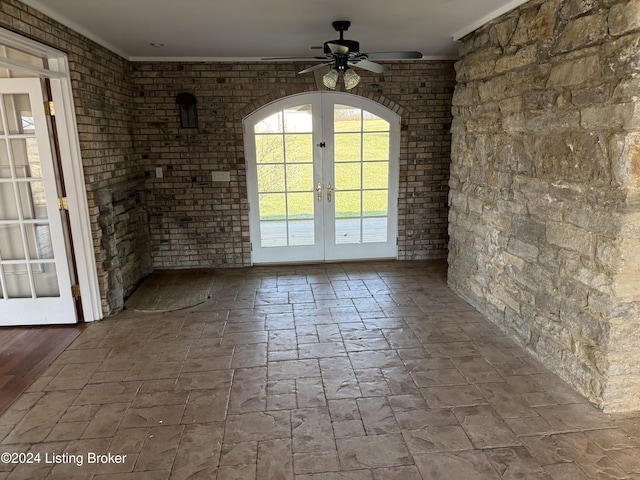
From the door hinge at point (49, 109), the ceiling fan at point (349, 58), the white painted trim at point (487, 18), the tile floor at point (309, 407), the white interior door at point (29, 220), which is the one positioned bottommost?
the tile floor at point (309, 407)

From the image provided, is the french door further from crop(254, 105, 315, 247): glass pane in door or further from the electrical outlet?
the electrical outlet

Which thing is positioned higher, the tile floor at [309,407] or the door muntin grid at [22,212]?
the door muntin grid at [22,212]

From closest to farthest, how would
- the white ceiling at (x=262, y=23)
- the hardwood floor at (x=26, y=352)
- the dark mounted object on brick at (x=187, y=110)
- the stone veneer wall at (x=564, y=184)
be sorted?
the stone veneer wall at (x=564, y=184) < the hardwood floor at (x=26, y=352) < the white ceiling at (x=262, y=23) < the dark mounted object on brick at (x=187, y=110)

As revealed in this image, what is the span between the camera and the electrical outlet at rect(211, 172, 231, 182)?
519 cm

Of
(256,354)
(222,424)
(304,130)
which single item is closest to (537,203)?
(256,354)

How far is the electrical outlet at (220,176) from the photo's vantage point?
5.19 metres

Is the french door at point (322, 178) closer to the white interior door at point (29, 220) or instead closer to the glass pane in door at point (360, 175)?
the glass pane in door at point (360, 175)

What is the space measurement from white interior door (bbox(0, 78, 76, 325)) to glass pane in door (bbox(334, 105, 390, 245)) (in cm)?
304

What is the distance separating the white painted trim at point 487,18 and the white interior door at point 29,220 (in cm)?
357

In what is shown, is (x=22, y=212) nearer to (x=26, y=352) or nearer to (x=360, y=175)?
(x=26, y=352)

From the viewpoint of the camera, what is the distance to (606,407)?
248cm

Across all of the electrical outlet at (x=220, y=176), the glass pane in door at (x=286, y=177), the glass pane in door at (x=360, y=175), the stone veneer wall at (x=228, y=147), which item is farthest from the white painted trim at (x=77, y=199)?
the glass pane in door at (x=360, y=175)

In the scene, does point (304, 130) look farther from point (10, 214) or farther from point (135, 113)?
point (10, 214)

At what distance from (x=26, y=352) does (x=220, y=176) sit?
273 centimetres
